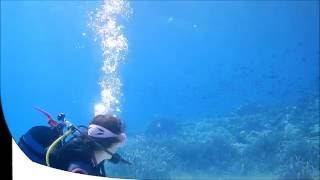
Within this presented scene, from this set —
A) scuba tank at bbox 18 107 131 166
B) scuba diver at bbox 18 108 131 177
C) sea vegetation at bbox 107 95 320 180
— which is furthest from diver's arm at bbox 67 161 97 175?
sea vegetation at bbox 107 95 320 180

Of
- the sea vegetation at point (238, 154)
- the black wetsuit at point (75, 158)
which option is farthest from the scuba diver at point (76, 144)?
the sea vegetation at point (238, 154)

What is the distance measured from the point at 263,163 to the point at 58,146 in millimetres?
7438

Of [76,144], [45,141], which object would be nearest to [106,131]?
[76,144]

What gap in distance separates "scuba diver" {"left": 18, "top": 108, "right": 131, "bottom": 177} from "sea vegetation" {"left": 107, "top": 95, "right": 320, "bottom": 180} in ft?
19.8

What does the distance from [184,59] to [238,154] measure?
22089mm

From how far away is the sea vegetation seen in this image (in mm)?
8596

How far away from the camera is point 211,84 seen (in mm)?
29109

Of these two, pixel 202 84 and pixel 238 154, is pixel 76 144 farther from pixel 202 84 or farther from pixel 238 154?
pixel 202 84

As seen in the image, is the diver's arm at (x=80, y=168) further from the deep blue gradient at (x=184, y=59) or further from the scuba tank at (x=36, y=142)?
the deep blue gradient at (x=184, y=59)

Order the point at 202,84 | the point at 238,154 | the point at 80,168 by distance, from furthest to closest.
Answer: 1. the point at 202,84
2. the point at 238,154
3. the point at 80,168

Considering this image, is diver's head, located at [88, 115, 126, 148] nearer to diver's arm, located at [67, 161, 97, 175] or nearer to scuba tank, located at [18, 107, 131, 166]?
scuba tank, located at [18, 107, 131, 166]

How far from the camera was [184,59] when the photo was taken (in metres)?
31.7

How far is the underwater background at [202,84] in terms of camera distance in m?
9.50

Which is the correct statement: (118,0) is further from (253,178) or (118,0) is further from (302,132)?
(253,178)
